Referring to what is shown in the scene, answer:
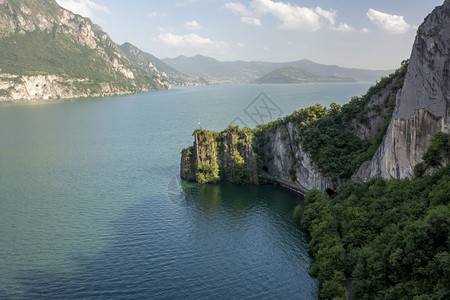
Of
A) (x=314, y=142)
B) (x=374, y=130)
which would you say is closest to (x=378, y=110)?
(x=374, y=130)

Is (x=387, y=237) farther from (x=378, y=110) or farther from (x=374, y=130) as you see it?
(x=378, y=110)

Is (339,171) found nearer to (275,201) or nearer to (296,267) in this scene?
(275,201)

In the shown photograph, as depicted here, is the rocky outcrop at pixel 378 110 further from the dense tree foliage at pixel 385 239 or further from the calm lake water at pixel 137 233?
the calm lake water at pixel 137 233

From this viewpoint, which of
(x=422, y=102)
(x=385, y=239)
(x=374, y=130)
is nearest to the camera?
(x=385, y=239)

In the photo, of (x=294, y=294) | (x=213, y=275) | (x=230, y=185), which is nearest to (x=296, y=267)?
(x=294, y=294)

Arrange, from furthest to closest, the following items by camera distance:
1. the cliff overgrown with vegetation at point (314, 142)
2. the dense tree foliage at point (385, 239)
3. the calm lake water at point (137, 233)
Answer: the cliff overgrown with vegetation at point (314, 142)
the calm lake water at point (137, 233)
the dense tree foliage at point (385, 239)

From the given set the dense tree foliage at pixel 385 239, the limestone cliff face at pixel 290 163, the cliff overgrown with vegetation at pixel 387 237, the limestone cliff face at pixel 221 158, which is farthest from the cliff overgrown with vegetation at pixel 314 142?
the dense tree foliage at pixel 385 239
